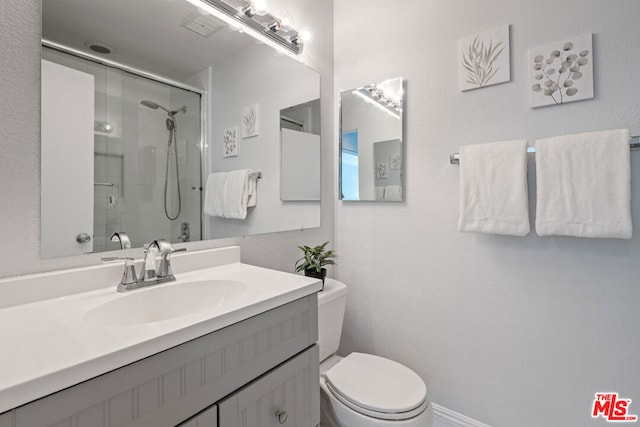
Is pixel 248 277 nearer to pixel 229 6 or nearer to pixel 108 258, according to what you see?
pixel 108 258

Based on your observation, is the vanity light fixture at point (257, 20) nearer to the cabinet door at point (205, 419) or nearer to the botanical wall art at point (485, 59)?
the botanical wall art at point (485, 59)

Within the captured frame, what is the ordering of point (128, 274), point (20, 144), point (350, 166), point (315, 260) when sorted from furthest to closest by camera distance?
point (350, 166), point (315, 260), point (128, 274), point (20, 144)

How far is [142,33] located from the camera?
1.07 m

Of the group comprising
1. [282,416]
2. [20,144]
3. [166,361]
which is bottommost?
[282,416]

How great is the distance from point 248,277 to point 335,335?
629 mm

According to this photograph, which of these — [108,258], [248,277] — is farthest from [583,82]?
[108,258]

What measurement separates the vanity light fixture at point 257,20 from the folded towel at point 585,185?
4.04ft

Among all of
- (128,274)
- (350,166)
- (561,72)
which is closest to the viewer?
(128,274)

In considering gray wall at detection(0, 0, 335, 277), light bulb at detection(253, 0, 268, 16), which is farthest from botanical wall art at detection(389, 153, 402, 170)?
gray wall at detection(0, 0, 335, 277)

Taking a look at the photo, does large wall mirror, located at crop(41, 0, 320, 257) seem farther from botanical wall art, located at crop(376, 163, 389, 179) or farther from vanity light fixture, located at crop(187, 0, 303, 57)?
botanical wall art, located at crop(376, 163, 389, 179)

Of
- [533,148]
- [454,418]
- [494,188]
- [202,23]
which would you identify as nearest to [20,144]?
[202,23]

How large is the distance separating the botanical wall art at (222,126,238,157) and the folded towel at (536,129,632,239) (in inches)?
47.3

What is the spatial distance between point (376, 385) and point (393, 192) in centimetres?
90

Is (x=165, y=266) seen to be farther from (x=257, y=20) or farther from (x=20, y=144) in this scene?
(x=257, y=20)
